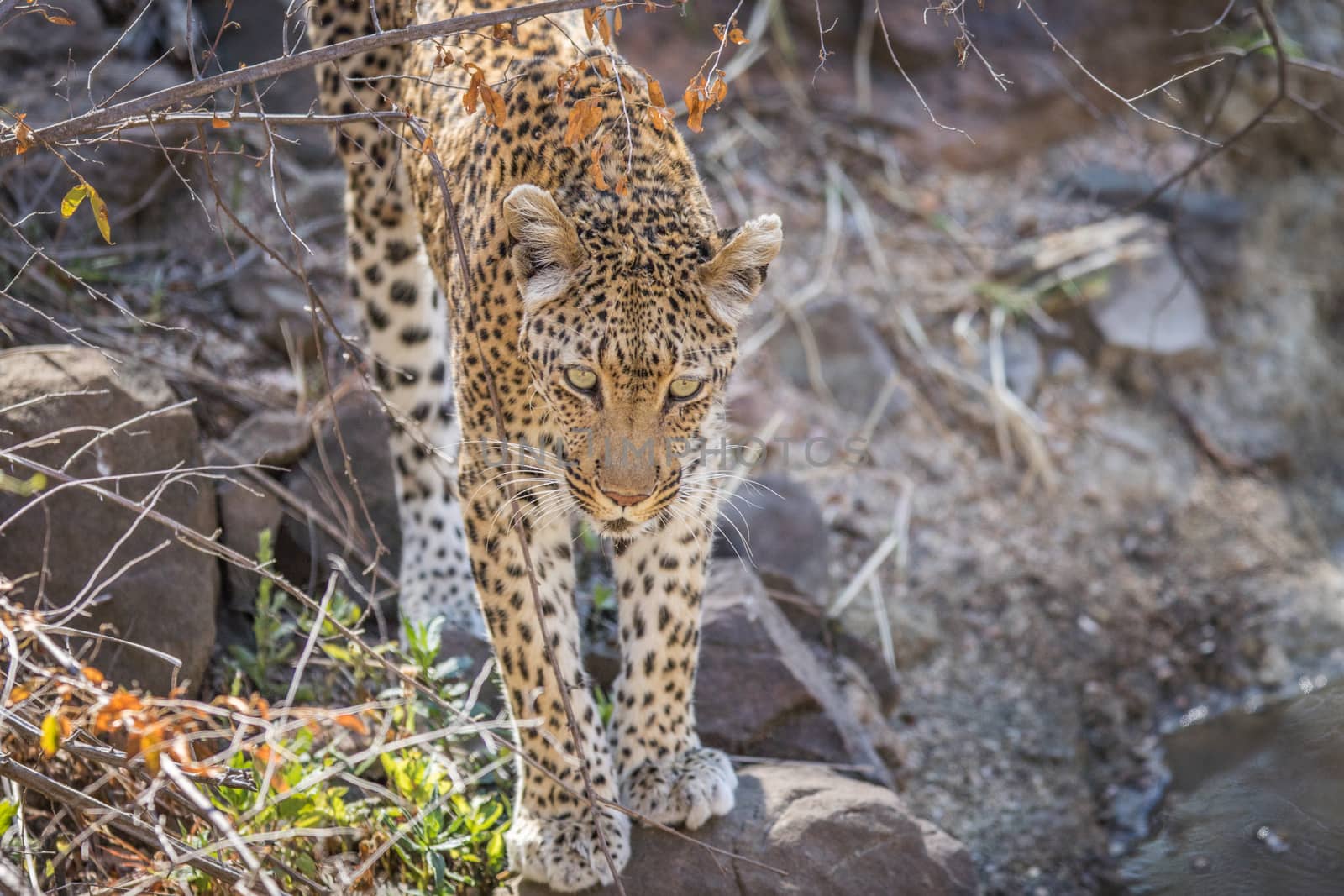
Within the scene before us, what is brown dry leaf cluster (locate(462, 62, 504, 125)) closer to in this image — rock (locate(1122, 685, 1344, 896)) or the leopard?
the leopard

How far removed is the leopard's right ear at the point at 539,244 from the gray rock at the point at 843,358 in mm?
4254

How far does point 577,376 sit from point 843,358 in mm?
4510

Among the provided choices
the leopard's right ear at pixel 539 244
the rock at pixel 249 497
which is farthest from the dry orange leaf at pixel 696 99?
the rock at pixel 249 497

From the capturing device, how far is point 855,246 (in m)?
8.98

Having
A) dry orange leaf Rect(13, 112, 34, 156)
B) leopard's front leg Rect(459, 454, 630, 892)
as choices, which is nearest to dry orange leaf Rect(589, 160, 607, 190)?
leopard's front leg Rect(459, 454, 630, 892)

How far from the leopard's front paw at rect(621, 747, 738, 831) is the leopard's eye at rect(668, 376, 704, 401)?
1447 millimetres

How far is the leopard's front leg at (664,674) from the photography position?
184 inches

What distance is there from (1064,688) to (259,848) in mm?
4514

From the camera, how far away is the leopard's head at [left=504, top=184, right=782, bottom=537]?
13.3ft

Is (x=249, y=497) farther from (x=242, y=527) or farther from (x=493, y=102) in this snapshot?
(x=493, y=102)

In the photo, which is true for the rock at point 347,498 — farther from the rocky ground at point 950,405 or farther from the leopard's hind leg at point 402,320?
the leopard's hind leg at point 402,320

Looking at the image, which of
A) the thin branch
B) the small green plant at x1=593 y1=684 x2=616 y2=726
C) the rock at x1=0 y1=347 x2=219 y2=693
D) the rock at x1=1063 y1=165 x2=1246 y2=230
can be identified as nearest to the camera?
the thin branch

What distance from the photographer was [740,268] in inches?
165

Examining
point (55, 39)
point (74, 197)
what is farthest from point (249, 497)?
point (55, 39)
